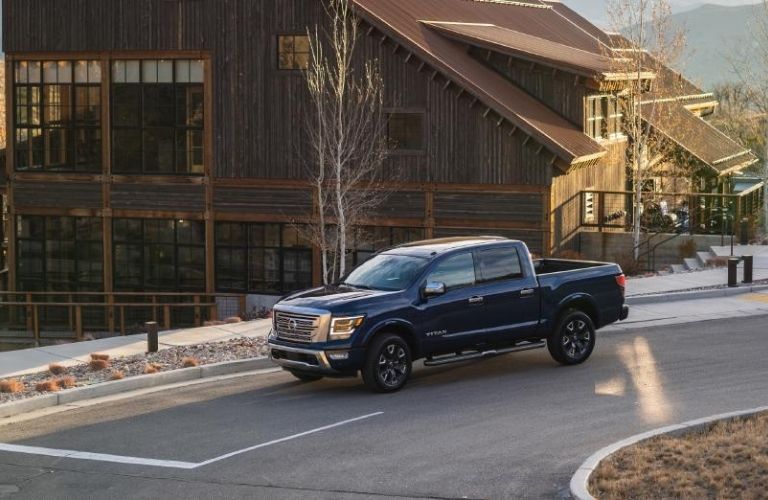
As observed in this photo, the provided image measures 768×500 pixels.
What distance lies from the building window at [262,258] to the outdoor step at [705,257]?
1093cm

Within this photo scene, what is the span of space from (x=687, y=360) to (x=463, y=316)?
3.83 meters

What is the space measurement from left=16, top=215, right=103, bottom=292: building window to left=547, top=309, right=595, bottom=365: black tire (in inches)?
870

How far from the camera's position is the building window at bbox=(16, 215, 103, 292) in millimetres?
37500

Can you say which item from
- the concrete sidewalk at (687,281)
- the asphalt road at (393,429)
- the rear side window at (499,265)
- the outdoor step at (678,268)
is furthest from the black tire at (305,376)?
the outdoor step at (678,268)

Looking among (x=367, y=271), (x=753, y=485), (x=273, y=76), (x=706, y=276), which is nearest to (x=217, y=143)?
(x=273, y=76)

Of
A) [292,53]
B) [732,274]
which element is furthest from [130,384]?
[292,53]

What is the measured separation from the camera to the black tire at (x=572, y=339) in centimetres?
1825

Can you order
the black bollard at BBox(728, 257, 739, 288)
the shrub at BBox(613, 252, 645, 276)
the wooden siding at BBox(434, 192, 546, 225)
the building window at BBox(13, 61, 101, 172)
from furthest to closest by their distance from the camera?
the building window at BBox(13, 61, 101, 172), the wooden siding at BBox(434, 192, 546, 225), the shrub at BBox(613, 252, 645, 276), the black bollard at BBox(728, 257, 739, 288)

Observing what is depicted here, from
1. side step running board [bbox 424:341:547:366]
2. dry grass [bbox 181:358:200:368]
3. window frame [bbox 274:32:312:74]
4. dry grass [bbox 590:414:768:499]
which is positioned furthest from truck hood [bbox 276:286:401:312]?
window frame [bbox 274:32:312:74]

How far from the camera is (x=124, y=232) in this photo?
37188mm

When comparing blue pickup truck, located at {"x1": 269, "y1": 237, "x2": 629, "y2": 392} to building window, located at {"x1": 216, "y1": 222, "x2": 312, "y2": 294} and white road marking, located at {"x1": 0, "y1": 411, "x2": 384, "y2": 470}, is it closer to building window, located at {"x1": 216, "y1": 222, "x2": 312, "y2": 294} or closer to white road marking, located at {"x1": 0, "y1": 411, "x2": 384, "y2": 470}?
white road marking, located at {"x1": 0, "y1": 411, "x2": 384, "y2": 470}

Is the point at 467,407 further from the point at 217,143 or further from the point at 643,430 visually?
the point at 217,143

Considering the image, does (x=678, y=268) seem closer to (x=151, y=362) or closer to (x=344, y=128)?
(x=344, y=128)

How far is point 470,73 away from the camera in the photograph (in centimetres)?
3403
